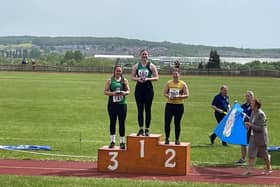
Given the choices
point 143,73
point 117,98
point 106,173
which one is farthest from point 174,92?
point 106,173

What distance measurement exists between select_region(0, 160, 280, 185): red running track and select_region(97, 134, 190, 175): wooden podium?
0.24m

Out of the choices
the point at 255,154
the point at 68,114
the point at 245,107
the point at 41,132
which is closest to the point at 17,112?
the point at 68,114

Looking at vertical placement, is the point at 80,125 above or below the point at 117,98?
below

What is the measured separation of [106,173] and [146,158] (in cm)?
95

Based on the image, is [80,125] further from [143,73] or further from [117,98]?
[143,73]

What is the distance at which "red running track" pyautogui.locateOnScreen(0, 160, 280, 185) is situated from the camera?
13.4m

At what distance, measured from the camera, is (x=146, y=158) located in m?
14.0

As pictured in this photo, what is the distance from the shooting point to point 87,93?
155 feet

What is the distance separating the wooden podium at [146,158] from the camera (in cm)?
1389

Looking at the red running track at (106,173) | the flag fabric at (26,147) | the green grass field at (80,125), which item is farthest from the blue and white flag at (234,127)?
the flag fabric at (26,147)

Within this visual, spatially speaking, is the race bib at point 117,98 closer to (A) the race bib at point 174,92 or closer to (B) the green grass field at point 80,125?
(A) the race bib at point 174,92

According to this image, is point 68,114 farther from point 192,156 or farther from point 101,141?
point 192,156

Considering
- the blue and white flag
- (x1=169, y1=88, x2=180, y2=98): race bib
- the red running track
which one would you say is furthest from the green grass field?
(x1=169, y1=88, x2=180, y2=98): race bib

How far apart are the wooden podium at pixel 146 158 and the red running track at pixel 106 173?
238mm
